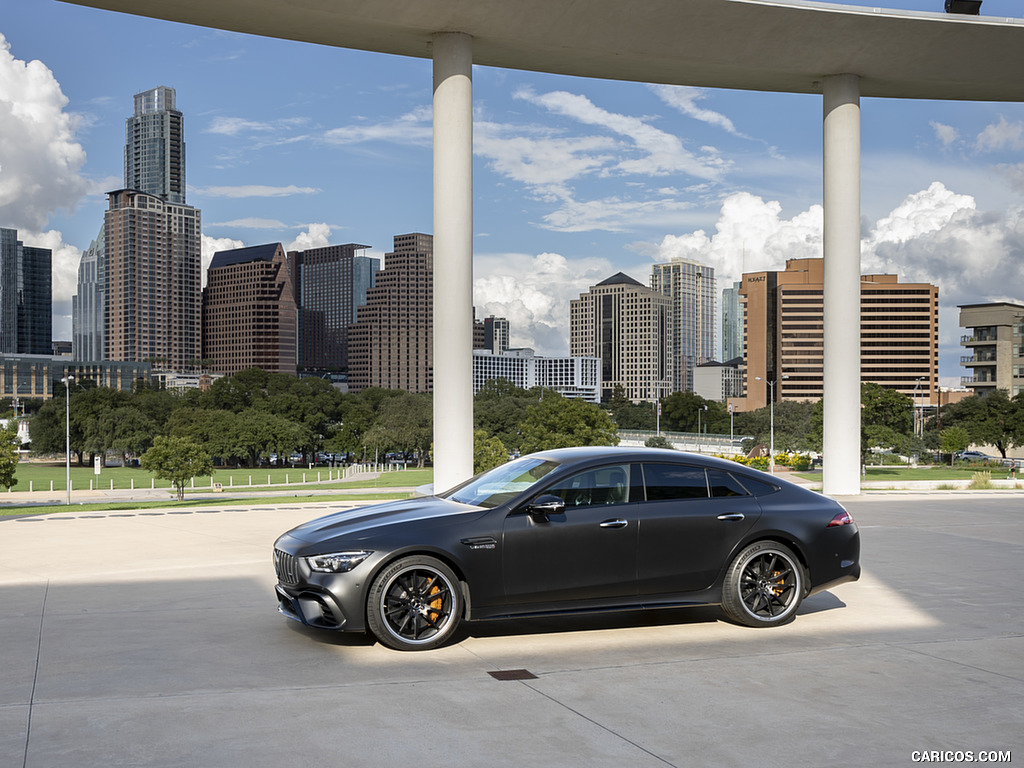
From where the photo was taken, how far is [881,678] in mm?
6125

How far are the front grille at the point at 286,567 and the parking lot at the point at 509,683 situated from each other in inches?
17.8

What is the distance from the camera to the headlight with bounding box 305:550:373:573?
6.79m

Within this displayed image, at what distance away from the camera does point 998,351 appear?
4751 inches

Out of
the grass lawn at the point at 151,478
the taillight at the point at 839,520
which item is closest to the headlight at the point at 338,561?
the taillight at the point at 839,520

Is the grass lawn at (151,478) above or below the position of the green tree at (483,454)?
below

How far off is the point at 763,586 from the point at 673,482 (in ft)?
3.57

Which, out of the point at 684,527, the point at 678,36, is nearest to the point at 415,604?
the point at 684,527

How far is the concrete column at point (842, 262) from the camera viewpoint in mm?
20328

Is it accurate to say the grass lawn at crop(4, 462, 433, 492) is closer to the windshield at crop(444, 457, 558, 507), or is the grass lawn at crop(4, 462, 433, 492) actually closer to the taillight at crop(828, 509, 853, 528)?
the windshield at crop(444, 457, 558, 507)

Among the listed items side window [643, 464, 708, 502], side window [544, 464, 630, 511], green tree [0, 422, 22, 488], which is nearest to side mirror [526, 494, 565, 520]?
side window [544, 464, 630, 511]

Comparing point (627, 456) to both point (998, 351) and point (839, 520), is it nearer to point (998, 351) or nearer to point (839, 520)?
point (839, 520)

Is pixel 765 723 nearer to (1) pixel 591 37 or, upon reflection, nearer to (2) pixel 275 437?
(1) pixel 591 37

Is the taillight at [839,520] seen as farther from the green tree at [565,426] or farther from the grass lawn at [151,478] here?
the grass lawn at [151,478]

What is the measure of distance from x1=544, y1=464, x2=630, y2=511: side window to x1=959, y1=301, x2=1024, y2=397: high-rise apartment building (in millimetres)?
123579
